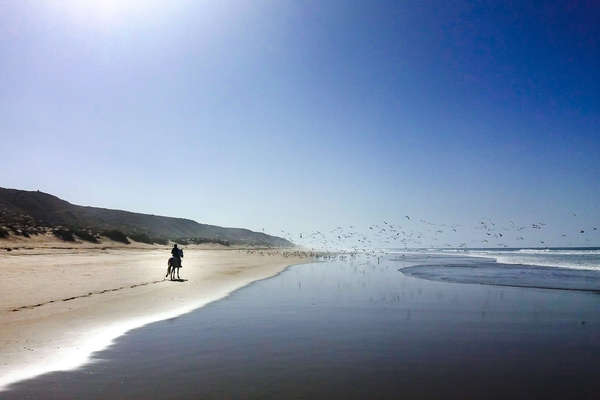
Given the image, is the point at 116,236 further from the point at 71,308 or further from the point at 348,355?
the point at 348,355

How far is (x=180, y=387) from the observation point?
7895mm

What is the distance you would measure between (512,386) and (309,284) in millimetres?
20372

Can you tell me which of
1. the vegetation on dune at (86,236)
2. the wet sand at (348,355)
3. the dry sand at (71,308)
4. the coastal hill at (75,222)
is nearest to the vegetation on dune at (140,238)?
the coastal hill at (75,222)

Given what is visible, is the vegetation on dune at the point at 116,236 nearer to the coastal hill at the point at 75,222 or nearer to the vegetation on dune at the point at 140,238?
the coastal hill at the point at 75,222

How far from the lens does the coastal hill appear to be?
65375mm

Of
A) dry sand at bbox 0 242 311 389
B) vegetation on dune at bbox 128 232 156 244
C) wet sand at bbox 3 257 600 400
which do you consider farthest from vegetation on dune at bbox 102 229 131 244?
wet sand at bbox 3 257 600 400

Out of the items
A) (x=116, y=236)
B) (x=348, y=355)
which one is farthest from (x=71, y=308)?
(x=116, y=236)

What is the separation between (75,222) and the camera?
109750 mm

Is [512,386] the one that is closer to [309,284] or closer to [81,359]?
[81,359]

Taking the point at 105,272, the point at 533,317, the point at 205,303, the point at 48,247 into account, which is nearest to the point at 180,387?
the point at 205,303

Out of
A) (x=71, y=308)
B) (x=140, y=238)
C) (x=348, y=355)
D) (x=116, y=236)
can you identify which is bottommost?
(x=71, y=308)

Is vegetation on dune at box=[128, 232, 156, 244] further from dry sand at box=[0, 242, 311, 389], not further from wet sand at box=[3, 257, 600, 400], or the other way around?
wet sand at box=[3, 257, 600, 400]

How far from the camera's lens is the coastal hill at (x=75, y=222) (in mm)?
65375

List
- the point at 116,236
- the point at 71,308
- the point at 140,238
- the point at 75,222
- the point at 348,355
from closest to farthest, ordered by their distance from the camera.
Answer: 1. the point at 348,355
2. the point at 71,308
3. the point at 116,236
4. the point at 140,238
5. the point at 75,222
